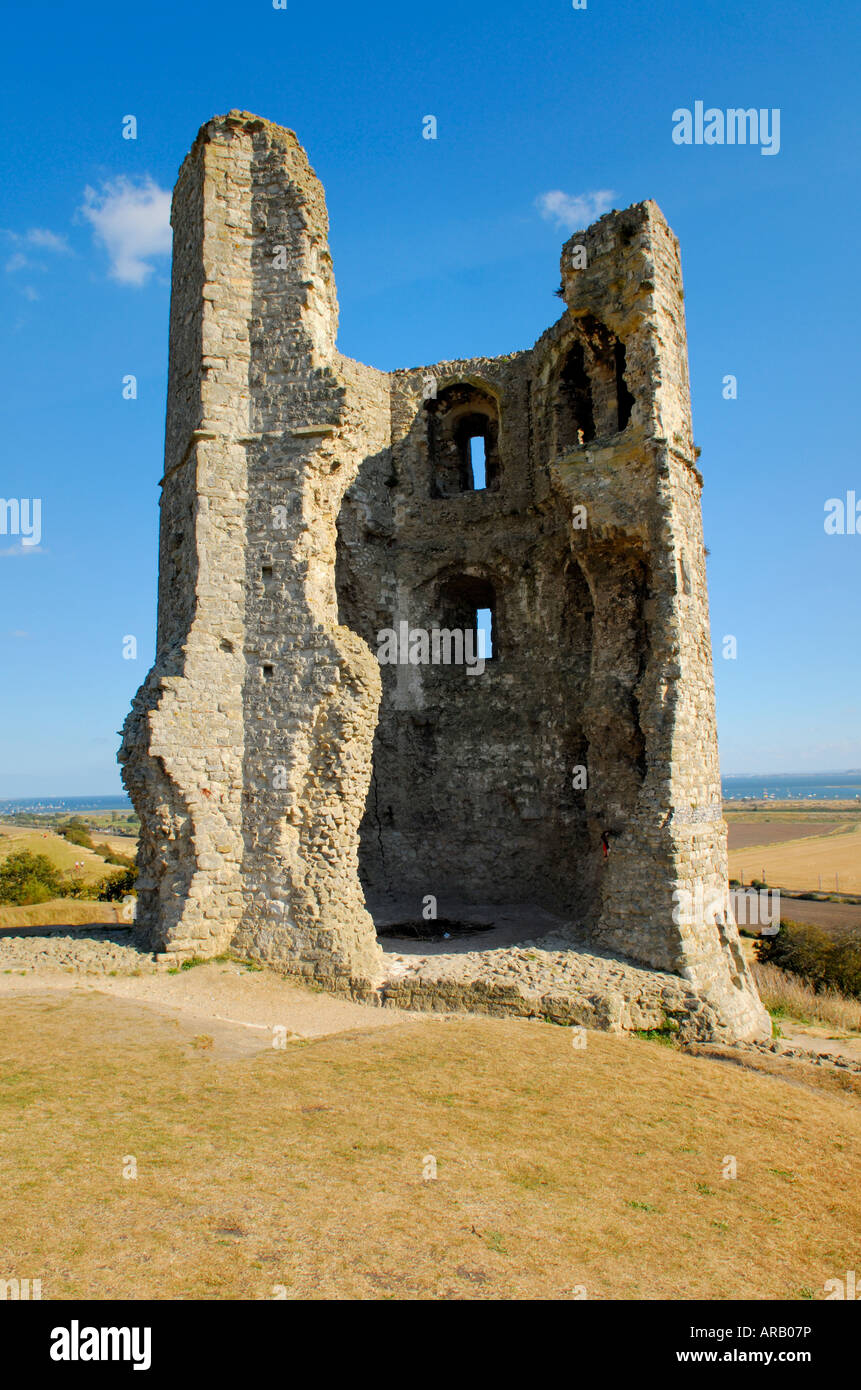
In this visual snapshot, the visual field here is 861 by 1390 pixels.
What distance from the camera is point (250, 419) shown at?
12016 millimetres

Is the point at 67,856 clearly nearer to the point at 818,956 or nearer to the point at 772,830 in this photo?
the point at 818,956

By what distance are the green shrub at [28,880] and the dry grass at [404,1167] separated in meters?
17.1

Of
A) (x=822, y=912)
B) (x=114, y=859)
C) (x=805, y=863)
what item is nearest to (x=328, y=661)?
(x=822, y=912)

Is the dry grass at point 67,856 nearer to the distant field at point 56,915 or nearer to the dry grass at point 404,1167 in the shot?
the distant field at point 56,915

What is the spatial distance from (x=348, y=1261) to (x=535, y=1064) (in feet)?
13.7

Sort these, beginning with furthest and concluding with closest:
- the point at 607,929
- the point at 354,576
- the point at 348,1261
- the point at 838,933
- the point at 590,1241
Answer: the point at 838,933 → the point at 354,576 → the point at 607,929 → the point at 590,1241 → the point at 348,1261

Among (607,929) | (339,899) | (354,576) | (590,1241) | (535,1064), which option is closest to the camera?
(590,1241)

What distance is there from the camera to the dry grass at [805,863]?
1951 inches

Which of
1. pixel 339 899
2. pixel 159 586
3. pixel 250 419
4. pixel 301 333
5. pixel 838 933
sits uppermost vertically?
pixel 301 333

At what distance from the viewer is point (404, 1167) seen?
612 centimetres

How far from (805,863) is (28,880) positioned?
52.4m

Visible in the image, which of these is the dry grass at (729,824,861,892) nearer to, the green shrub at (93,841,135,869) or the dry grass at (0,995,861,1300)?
the green shrub at (93,841,135,869)

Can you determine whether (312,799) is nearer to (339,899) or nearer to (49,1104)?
(339,899)
